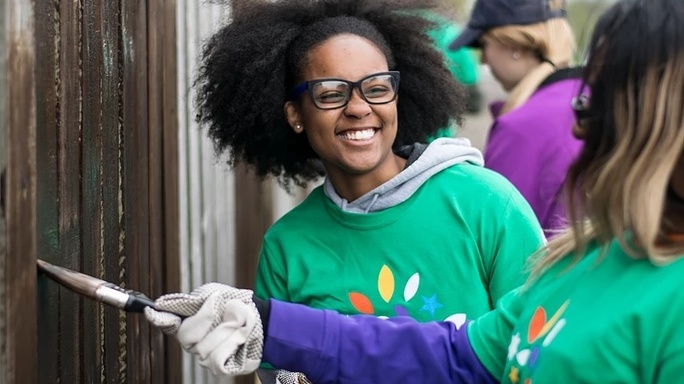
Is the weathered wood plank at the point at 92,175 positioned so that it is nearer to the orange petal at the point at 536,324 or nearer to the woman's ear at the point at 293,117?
the woman's ear at the point at 293,117

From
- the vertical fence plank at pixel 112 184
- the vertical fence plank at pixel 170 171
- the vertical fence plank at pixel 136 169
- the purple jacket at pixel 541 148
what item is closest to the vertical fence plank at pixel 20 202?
the vertical fence plank at pixel 112 184

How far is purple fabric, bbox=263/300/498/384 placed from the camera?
269 centimetres

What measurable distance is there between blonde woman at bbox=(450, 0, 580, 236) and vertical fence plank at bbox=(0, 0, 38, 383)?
211cm

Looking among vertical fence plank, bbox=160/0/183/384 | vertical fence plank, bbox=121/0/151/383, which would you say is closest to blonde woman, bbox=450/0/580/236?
vertical fence plank, bbox=160/0/183/384

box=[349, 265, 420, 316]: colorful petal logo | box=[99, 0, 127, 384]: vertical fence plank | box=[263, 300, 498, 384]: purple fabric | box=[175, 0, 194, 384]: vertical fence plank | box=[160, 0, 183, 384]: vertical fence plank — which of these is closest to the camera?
box=[263, 300, 498, 384]: purple fabric

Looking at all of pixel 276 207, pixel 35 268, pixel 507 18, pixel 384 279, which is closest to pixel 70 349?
pixel 35 268

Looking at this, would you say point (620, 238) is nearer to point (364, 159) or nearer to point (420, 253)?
point (420, 253)

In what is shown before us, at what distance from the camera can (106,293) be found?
2588 mm

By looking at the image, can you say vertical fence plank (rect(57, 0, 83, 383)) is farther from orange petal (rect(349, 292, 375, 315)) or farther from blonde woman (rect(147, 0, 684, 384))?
orange petal (rect(349, 292, 375, 315))

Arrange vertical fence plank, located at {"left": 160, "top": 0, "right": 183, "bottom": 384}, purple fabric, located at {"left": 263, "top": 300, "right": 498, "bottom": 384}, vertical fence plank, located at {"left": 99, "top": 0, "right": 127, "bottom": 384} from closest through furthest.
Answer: purple fabric, located at {"left": 263, "top": 300, "right": 498, "bottom": 384}, vertical fence plank, located at {"left": 99, "top": 0, "right": 127, "bottom": 384}, vertical fence plank, located at {"left": 160, "top": 0, "right": 183, "bottom": 384}

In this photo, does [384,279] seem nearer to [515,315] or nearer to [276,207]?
[515,315]

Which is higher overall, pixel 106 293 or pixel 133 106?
pixel 133 106

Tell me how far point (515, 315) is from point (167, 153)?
1813mm

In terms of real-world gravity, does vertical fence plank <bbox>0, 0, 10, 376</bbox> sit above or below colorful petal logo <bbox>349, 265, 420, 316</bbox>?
above
